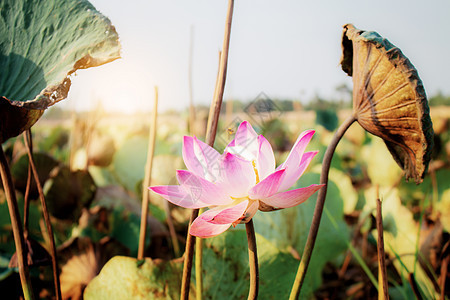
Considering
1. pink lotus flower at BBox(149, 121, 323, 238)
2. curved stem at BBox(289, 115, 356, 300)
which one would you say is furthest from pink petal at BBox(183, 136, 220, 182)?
curved stem at BBox(289, 115, 356, 300)

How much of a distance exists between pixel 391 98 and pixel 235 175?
7.0 inches

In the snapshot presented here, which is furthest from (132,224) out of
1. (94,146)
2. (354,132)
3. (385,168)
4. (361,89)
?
(354,132)

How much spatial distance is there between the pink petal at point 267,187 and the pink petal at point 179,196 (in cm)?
4

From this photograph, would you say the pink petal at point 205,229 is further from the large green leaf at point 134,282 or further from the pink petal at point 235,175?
the large green leaf at point 134,282

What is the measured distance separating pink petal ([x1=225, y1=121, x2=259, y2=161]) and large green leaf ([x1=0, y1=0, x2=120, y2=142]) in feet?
0.48

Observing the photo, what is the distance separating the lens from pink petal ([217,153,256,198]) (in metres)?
0.27

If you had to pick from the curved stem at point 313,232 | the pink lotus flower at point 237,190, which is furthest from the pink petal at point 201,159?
the curved stem at point 313,232

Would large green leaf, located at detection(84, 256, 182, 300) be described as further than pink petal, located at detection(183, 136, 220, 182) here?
Yes

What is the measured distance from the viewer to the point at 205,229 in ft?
0.89

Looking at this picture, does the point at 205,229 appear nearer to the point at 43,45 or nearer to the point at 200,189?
the point at 200,189

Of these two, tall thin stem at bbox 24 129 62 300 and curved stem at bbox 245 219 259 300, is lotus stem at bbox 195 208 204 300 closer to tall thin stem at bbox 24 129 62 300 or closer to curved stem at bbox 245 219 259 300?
curved stem at bbox 245 219 259 300

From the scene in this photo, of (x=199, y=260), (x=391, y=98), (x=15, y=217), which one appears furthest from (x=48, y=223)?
(x=391, y=98)

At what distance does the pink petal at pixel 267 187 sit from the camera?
25 centimetres

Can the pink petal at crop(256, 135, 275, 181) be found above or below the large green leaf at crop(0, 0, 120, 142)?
below
